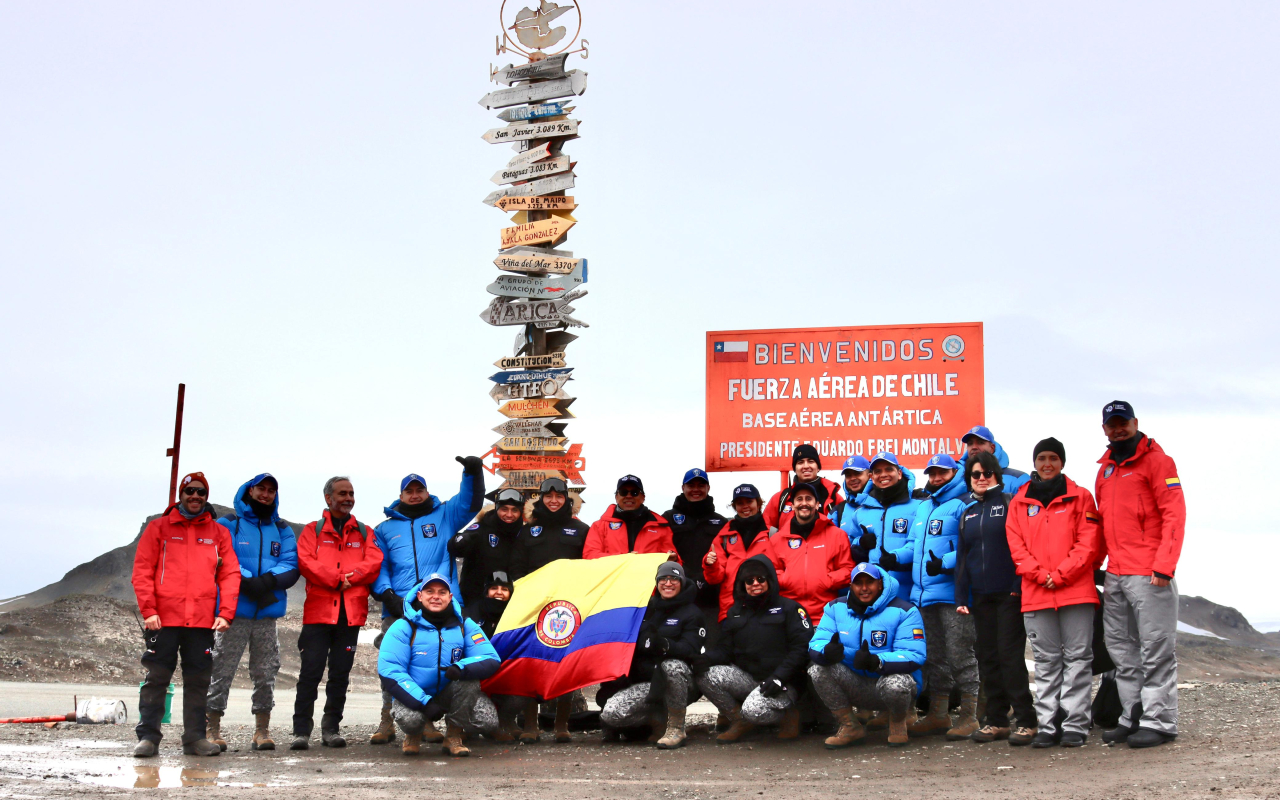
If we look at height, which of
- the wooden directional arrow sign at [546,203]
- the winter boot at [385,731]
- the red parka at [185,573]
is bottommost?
the winter boot at [385,731]

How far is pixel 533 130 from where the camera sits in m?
12.2

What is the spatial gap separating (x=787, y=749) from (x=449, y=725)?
2.35 m

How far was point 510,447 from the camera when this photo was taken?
11.9 meters

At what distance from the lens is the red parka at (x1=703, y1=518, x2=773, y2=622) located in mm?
8477

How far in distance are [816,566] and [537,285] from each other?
5.15 m

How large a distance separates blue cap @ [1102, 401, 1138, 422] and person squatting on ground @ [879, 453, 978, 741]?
4.03 feet

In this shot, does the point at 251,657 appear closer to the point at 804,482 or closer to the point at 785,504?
the point at 785,504

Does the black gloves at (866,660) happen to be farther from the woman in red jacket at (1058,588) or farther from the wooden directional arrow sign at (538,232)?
the wooden directional arrow sign at (538,232)

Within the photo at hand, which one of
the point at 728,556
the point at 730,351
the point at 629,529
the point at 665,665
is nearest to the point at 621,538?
the point at 629,529

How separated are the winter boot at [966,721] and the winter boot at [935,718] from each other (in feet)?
0.43

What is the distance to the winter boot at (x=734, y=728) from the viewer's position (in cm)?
809

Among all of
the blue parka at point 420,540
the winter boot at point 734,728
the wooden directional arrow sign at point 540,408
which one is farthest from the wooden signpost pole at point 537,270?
the winter boot at point 734,728

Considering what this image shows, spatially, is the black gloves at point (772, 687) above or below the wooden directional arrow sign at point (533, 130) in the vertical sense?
below

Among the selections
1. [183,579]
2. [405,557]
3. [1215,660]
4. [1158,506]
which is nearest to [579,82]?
[405,557]
